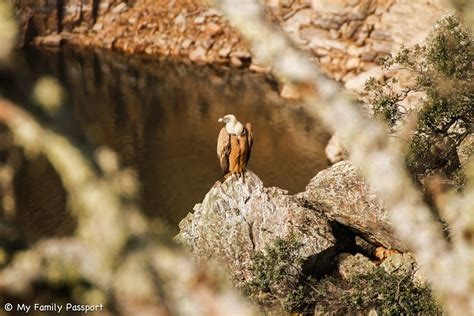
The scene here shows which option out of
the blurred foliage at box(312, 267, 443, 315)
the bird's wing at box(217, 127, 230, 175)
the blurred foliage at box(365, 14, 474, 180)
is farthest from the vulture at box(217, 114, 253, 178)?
the blurred foliage at box(312, 267, 443, 315)

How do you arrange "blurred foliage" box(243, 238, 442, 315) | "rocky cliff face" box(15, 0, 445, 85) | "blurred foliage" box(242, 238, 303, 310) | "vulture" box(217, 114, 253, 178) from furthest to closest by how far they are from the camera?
"rocky cliff face" box(15, 0, 445, 85) → "vulture" box(217, 114, 253, 178) → "blurred foliage" box(242, 238, 303, 310) → "blurred foliage" box(243, 238, 442, 315)

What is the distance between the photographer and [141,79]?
112 feet

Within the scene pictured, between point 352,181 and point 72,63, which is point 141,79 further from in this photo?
point 352,181

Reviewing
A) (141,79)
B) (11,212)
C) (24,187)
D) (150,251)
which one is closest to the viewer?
(150,251)

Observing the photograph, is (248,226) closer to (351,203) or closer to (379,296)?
(351,203)

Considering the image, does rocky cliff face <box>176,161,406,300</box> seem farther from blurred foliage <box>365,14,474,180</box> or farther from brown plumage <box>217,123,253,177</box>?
blurred foliage <box>365,14,474,180</box>

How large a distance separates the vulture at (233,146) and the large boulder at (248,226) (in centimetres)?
41

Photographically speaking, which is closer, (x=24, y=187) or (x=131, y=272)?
(x=131, y=272)

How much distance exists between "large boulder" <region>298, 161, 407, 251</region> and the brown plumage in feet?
5.25

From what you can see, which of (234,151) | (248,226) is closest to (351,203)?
(248,226)

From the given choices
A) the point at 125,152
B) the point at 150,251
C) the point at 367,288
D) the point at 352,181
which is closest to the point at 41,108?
the point at 150,251

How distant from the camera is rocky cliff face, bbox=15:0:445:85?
34125 mm

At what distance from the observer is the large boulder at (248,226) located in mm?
→ 13430

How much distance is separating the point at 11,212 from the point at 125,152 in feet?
71.3
